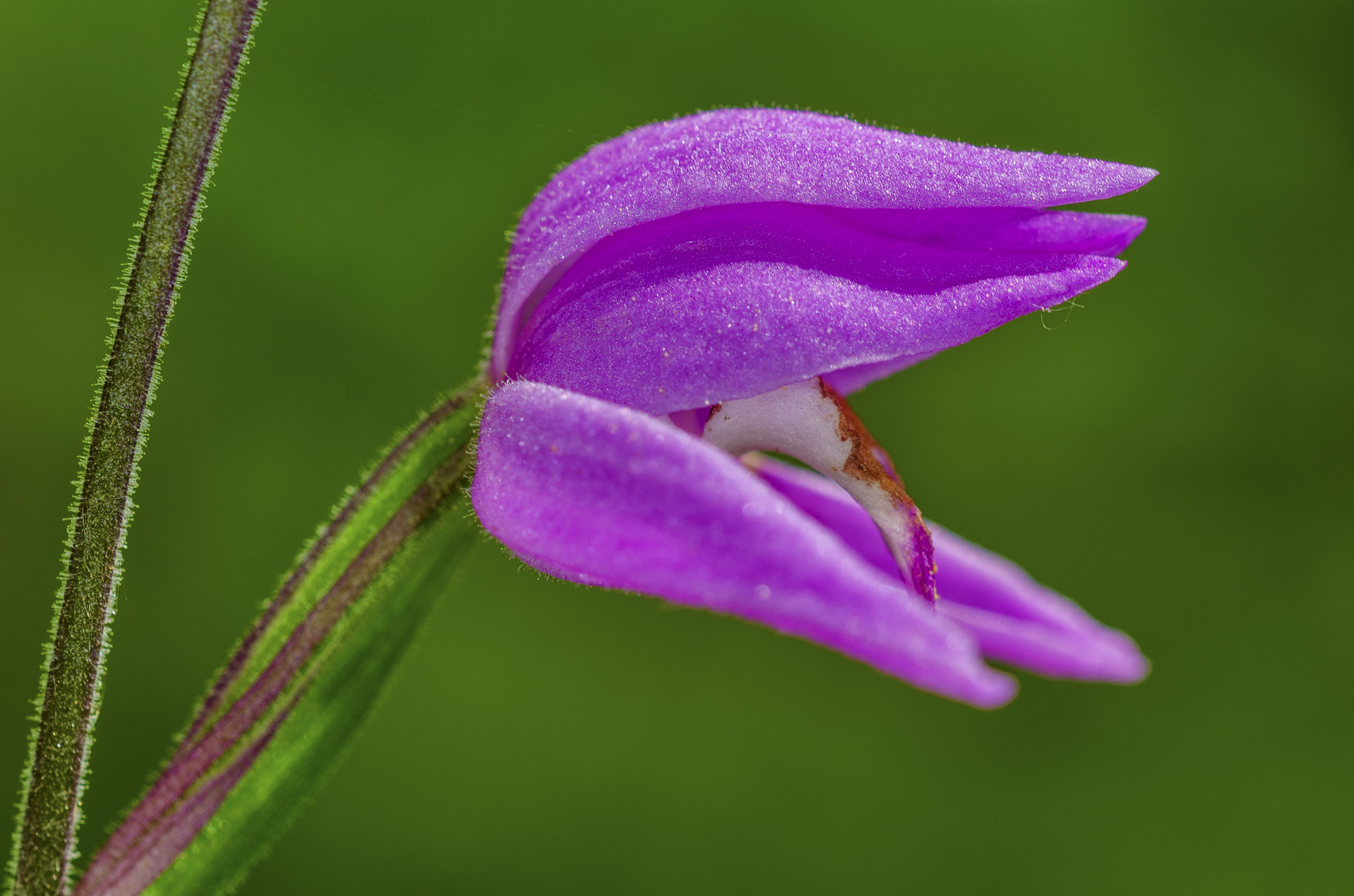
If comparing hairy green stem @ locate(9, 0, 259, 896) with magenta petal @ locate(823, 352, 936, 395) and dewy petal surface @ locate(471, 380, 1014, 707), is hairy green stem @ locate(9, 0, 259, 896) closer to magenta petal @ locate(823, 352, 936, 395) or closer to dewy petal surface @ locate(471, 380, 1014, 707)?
dewy petal surface @ locate(471, 380, 1014, 707)

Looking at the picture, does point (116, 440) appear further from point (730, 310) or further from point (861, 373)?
point (861, 373)

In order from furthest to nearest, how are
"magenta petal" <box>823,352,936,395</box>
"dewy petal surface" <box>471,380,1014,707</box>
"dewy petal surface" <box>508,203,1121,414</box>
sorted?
"magenta petal" <box>823,352,936,395</box>
"dewy petal surface" <box>508,203,1121,414</box>
"dewy petal surface" <box>471,380,1014,707</box>

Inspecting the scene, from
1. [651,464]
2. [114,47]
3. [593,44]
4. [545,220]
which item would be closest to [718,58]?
[593,44]

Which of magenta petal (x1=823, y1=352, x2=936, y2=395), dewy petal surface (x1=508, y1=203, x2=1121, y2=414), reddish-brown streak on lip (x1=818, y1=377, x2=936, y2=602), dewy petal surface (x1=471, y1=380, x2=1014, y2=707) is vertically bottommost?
dewy petal surface (x1=471, y1=380, x2=1014, y2=707)

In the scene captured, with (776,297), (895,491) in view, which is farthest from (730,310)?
(895,491)

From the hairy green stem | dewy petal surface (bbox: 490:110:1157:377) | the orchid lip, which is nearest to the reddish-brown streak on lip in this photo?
the orchid lip

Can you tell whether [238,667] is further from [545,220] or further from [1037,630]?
[1037,630]
